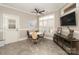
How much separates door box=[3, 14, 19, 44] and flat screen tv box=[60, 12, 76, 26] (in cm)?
229

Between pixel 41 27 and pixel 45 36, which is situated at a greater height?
pixel 41 27

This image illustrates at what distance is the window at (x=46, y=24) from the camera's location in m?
3.95

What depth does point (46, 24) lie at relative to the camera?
161 inches

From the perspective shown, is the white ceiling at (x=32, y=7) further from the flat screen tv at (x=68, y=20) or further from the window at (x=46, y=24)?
the flat screen tv at (x=68, y=20)

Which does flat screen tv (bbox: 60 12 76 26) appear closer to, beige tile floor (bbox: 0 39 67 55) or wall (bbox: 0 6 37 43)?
beige tile floor (bbox: 0 39 67 55)

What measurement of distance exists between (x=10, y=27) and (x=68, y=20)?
8.93 feet

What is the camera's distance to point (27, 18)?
4.11m

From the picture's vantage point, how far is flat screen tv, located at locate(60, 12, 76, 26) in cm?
285

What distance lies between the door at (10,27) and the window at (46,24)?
128 centimetres

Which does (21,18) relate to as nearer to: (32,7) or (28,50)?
(32,7)

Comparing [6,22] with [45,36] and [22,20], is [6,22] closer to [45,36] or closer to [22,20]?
[22,20]

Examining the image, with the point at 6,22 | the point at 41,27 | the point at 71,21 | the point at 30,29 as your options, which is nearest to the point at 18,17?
the point at 6,22

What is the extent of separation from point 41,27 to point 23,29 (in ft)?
3.26

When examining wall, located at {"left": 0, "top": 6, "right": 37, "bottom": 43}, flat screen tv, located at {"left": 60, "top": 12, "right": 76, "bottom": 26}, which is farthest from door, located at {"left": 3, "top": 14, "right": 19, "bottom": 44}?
flat screen tv, located at {"left": 60, "top": 12, "right": 76, "bottom": 26}
